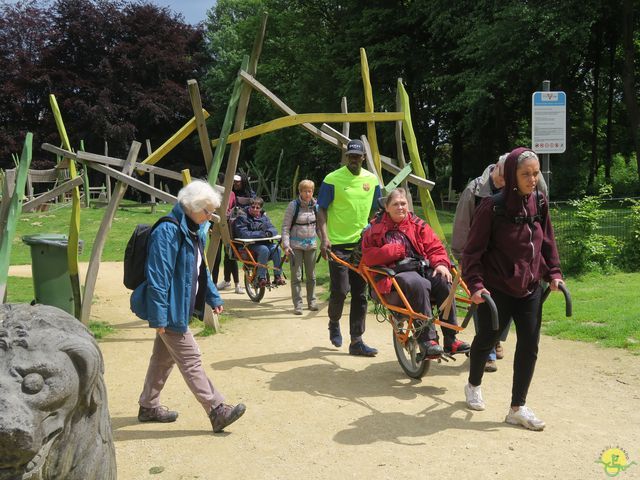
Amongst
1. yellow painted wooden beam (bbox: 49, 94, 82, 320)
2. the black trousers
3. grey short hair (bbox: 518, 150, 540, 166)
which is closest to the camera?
grey short hair (bbox: 518, 150, 540, 166)

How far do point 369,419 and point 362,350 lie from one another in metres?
1.77

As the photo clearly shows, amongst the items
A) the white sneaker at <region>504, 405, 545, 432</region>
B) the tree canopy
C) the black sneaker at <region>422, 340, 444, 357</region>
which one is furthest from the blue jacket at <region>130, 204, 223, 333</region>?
the tree canopy

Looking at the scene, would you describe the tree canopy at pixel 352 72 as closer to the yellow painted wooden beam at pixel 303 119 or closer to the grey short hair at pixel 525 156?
the yellow painted wooden beam at pixel 303 119

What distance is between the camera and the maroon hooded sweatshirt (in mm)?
4176

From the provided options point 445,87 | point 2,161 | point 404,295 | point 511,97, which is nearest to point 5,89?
point 2,161

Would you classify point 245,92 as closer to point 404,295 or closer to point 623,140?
point 404,295

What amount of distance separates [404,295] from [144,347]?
10.4 feet

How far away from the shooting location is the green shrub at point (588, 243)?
9797 millimetres

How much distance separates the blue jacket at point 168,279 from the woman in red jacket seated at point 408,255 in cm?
174

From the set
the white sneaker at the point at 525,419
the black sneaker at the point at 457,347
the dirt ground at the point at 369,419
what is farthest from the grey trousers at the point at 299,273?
the white sneaker at the point at 525,419

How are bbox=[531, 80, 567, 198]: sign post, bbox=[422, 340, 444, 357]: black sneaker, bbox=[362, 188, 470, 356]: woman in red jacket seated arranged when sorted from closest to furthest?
bbox=[422, 340, 444, 357]: black sneaker < bbox=[362, 188, 470, 356]: woman in red jacket seated < bbox=[531, 80, 567, 198]: sign post

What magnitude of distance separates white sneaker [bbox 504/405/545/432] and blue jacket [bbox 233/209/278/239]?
5.90 metres

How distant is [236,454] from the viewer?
409 centimetres

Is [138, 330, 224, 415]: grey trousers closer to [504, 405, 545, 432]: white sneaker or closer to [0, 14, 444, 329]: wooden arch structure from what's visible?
[504, 405, 545, 432]: white sneaker
